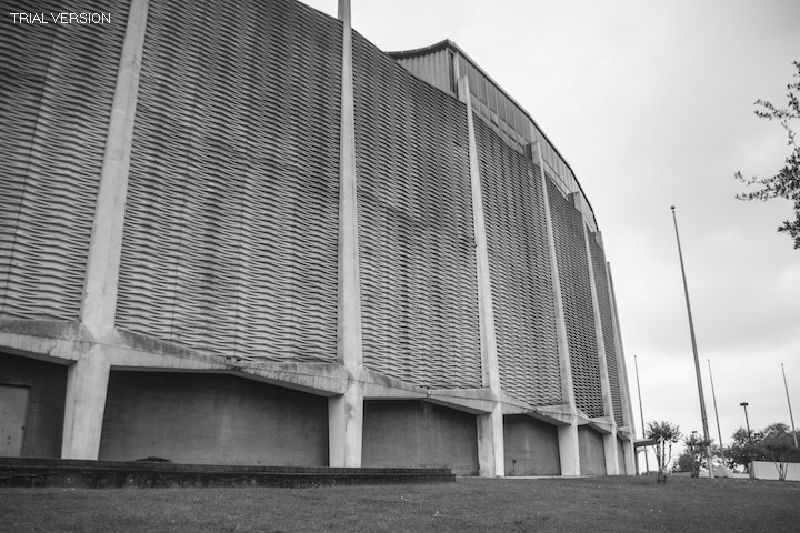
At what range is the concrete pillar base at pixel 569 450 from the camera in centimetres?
2988

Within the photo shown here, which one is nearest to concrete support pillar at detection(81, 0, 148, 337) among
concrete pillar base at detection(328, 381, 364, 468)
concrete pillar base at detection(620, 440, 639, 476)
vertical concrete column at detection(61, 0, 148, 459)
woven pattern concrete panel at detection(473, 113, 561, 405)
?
vertical concrete column at detection(61, 0, 148, 459)

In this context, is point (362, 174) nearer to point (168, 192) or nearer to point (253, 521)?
point (168, 192)

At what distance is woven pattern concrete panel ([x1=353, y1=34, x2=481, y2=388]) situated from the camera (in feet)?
72.1

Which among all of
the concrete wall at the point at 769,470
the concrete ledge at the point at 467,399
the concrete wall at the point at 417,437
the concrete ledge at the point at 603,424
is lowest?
the concrete wall at the point at 769,470

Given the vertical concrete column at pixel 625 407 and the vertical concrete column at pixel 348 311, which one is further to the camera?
the vertical concrete column at pixel 625 407

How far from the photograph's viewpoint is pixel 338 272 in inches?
811

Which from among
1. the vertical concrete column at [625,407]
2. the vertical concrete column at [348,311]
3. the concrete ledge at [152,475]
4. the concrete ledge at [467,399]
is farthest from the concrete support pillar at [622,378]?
the concrete ledge at [152,475]

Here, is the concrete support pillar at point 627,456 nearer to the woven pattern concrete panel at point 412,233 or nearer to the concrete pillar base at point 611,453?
the concrete pillar base at point 611,453

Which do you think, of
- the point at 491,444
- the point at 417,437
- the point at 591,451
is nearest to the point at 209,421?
the point at 417,437

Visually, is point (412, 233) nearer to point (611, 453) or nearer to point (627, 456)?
point (611, 453)

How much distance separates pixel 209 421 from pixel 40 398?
4199 mm

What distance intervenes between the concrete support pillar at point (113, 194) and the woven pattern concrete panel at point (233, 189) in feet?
0.94

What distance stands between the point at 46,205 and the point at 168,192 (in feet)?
9.92

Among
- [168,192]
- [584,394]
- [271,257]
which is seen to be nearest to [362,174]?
[271,257]
